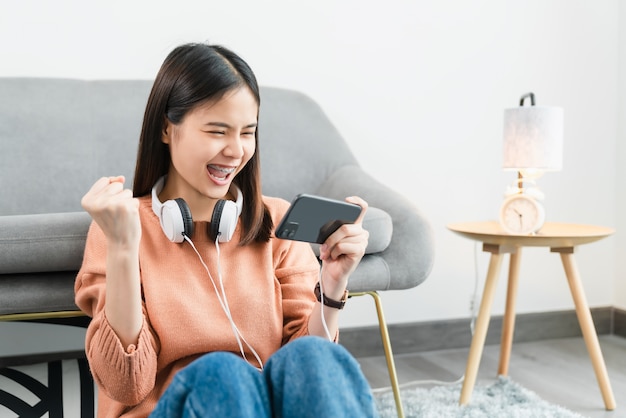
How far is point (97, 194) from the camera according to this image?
0.86 meters

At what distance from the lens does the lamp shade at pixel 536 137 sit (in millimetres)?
1985

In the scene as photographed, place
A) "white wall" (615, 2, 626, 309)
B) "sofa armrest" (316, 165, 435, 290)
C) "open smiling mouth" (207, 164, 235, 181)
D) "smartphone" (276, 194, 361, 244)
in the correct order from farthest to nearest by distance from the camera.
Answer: "white wall" (615, 2, 626, 309), "sofa armrest" (316, 165, 435, 290), "open smiling mouth" (207, 164, 235, 181), "smartphone" (276, 194, 361, 244)

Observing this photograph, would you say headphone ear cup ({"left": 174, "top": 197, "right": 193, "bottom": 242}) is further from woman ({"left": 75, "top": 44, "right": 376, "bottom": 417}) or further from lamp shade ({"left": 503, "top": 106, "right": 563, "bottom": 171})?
lamp shade ({"left": 503, "top": 106, "right": 563, "bottom": 171})

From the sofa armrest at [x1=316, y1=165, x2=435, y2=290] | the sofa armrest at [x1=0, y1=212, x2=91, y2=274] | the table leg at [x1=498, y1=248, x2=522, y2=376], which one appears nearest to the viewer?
the sofa armrest at [x1=0, y1=212, x2=91, y2=274]

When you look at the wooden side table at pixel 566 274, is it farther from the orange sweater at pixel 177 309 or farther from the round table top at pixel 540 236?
the orange sweater at pixel 177 309

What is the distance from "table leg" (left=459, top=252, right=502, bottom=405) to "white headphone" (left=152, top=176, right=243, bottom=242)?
3.46 ft

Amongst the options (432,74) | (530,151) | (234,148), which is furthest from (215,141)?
(432,74)

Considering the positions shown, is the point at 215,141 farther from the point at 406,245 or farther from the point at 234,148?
the point at 406,245

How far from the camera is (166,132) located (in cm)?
114

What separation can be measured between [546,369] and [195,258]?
1.66 metres

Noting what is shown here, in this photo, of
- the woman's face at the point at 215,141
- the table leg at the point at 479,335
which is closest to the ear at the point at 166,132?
the woman's face at the point at 215,141

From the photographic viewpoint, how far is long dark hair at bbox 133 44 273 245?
1.07 metres

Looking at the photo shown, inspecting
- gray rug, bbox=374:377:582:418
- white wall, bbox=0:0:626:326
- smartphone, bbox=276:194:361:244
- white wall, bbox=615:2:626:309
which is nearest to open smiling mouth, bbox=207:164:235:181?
smartphone, bbox=276:194:361:244

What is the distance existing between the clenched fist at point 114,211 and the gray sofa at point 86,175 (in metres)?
0.53
